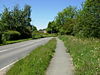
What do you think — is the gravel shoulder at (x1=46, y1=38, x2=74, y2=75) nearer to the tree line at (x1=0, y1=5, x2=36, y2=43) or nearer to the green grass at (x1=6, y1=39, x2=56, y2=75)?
the green grass at (x1=6, y1=39, x2=56, y2=75)

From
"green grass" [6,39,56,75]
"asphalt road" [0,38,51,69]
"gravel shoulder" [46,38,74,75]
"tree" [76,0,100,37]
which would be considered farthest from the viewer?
"tree" [76,0,100,37]

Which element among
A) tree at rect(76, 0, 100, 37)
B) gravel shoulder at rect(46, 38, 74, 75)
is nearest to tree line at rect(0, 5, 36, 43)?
tree at rect(76, 0, 100, 37)

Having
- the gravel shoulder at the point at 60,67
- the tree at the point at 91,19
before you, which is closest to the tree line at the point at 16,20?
the tree at the point at 91,19

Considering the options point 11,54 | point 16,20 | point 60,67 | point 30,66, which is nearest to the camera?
point 30,66

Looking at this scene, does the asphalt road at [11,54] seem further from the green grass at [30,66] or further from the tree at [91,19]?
the tree at [91,19]

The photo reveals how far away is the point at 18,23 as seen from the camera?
9412 centimetres

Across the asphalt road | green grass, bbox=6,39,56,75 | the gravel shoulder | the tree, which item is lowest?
the asphalt road

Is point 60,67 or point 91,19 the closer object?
point 60,67

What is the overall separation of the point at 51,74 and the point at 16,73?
1537 millimetres

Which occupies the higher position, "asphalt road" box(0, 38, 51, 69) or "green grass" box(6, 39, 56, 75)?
"green grass" box(6, 39, 56, 75)

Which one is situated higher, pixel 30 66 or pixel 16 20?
pixel 16 20

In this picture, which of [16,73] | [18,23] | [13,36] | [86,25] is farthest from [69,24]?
[16,73]

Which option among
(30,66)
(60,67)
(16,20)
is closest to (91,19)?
(60,67)

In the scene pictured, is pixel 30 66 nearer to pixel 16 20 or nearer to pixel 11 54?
pixel 11 54
